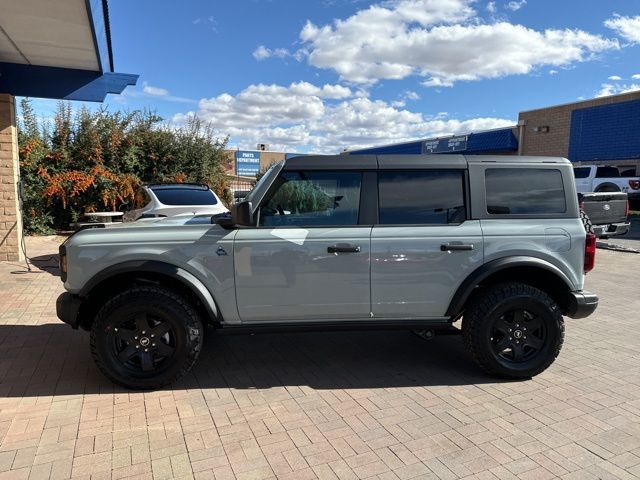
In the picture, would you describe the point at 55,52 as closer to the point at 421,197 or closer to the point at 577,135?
the point at 421,197

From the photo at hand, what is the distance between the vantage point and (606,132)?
26141mm

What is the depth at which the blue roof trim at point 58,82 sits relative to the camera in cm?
875

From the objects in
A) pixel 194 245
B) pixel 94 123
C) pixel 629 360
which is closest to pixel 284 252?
pixel 194 245

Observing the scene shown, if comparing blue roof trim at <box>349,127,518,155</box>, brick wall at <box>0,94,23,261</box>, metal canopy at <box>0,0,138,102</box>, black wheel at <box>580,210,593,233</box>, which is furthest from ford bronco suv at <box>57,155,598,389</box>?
blue roof trim at <box>349,127,518,155</box>

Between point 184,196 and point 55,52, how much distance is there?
9.77ft

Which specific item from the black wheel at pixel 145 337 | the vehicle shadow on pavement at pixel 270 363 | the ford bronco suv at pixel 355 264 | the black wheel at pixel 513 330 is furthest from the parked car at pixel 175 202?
the black wheel at pixel 513 330

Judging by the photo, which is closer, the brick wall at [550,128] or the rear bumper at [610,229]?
the rear bumper at [610,229]

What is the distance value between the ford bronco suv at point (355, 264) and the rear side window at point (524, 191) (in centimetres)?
1

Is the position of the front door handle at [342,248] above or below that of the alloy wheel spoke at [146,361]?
above

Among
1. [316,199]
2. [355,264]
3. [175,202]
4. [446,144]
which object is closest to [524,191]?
[355,264]

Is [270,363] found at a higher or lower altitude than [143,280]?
lower

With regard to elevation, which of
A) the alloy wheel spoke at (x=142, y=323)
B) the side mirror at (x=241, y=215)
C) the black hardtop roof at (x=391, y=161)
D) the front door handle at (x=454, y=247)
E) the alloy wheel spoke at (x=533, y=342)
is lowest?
the alloy wheel spoke at (x=533, y=342)

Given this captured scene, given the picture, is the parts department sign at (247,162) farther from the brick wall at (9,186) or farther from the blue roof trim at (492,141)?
the brick wall at (9,186)

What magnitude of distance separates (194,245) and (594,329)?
4625mm
